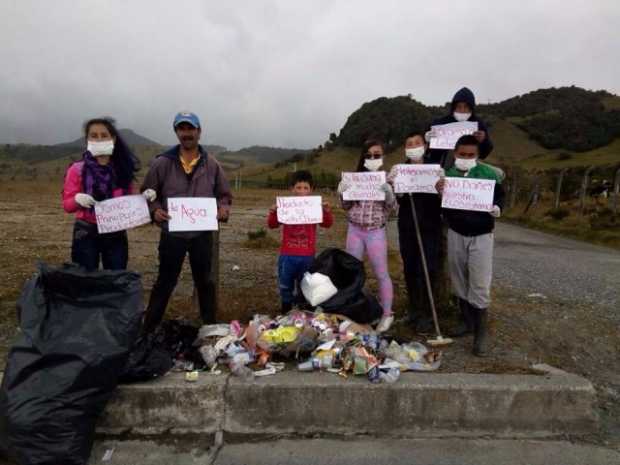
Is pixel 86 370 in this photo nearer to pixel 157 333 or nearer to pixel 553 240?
pixel 157 333

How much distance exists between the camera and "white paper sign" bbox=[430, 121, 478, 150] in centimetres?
405

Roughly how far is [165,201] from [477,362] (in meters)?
2.97

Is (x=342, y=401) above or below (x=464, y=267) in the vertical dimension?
below

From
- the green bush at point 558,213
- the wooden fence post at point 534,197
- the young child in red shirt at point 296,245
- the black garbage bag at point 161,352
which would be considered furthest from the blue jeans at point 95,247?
the wooden fence post at point 534,197

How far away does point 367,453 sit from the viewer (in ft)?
9.14

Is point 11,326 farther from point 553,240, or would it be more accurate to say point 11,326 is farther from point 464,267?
point 553,240

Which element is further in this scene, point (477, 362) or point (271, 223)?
point (271, 223)

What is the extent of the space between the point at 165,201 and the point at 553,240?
42.6 feet

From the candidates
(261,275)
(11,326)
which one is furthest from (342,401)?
(261,275)

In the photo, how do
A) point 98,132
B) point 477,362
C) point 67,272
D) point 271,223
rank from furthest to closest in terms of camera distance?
point 271,223
point 477,362
point 98,132
point 67,272

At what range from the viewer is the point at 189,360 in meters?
3.49

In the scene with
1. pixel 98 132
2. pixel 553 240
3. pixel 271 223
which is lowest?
pixel 553 240

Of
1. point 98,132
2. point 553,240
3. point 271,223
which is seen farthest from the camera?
point 553,240

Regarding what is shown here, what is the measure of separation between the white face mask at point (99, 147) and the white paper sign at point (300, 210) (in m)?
1.47
